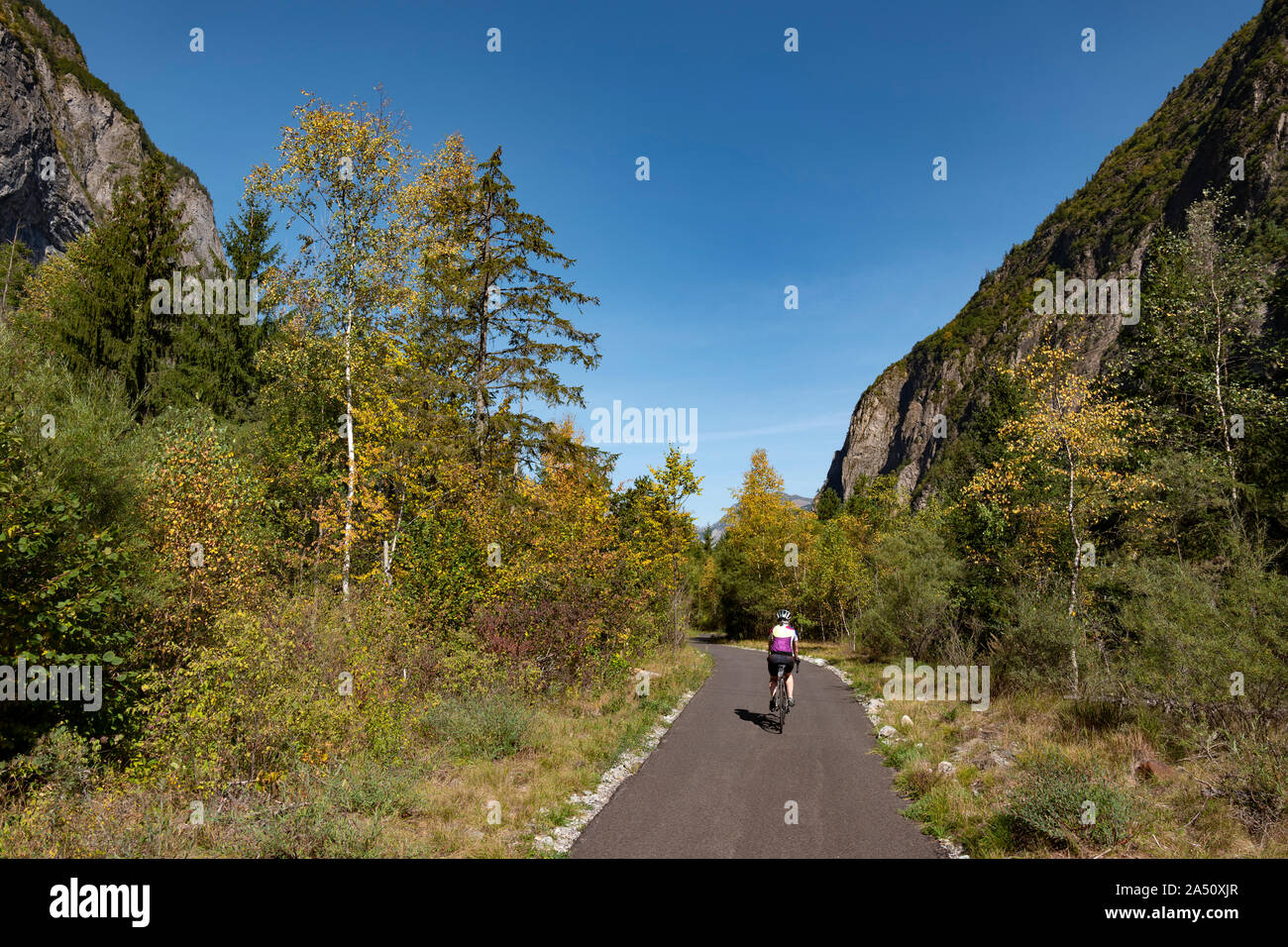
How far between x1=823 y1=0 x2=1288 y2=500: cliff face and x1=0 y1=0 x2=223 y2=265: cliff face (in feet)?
286

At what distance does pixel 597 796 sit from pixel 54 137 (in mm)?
120842

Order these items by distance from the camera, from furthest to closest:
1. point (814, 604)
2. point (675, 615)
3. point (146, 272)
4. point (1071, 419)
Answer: point (814, 604) → point (675, 615) → point (146, 272) → point (1071, 419)

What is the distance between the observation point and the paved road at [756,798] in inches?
252

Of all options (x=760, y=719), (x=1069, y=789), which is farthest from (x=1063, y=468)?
(x=1069, y=789)

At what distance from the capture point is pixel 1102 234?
90.7 meters

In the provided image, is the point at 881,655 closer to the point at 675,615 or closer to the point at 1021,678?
the point at 675,615

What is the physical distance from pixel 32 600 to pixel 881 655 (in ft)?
88.6

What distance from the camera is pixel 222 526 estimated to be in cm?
926

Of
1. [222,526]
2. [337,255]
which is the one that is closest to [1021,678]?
[222,526]

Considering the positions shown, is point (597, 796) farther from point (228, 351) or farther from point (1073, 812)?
point (228, 351)

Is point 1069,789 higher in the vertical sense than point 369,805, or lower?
higher

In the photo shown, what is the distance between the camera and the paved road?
641 cm

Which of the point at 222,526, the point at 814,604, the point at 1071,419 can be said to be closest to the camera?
the point at 222,526

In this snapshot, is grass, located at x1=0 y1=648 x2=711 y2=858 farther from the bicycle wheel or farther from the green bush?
the bicycle wheel
